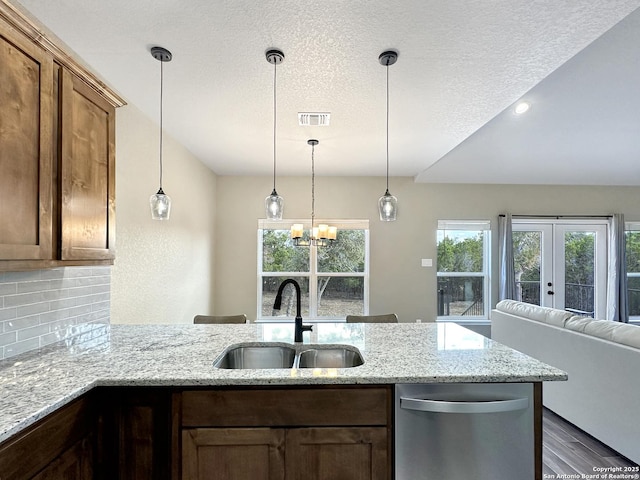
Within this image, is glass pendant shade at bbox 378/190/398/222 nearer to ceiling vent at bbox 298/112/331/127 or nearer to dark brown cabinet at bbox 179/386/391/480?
ceiling vent at bbox 298/112/331/127

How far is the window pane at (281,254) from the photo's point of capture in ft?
16.6

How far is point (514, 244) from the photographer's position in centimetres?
507

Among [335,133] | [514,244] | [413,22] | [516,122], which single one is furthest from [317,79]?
[514,244]

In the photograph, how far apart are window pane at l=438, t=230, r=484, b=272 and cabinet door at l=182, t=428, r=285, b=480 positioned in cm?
439

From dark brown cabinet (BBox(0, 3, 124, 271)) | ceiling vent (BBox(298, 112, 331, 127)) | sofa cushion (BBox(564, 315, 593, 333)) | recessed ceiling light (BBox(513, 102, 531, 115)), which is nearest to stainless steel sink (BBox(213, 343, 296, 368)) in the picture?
dark brown cabinet (BBox(0, 3, 124, 271))

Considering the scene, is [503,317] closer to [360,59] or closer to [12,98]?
[360,59]

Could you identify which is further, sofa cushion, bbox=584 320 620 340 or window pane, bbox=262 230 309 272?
window pane, bbox=262 230 309 272

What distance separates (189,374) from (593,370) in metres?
2.74

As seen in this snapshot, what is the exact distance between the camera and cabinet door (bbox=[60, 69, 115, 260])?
141 cm

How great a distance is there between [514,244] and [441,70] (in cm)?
396

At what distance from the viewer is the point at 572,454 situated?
2275 millimetres

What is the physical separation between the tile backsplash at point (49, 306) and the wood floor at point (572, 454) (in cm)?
301

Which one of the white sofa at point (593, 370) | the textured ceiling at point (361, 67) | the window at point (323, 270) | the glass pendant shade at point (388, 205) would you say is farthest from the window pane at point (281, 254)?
the white sofa at point (593, 370)

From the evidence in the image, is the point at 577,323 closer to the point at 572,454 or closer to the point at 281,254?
the point at 572,454
